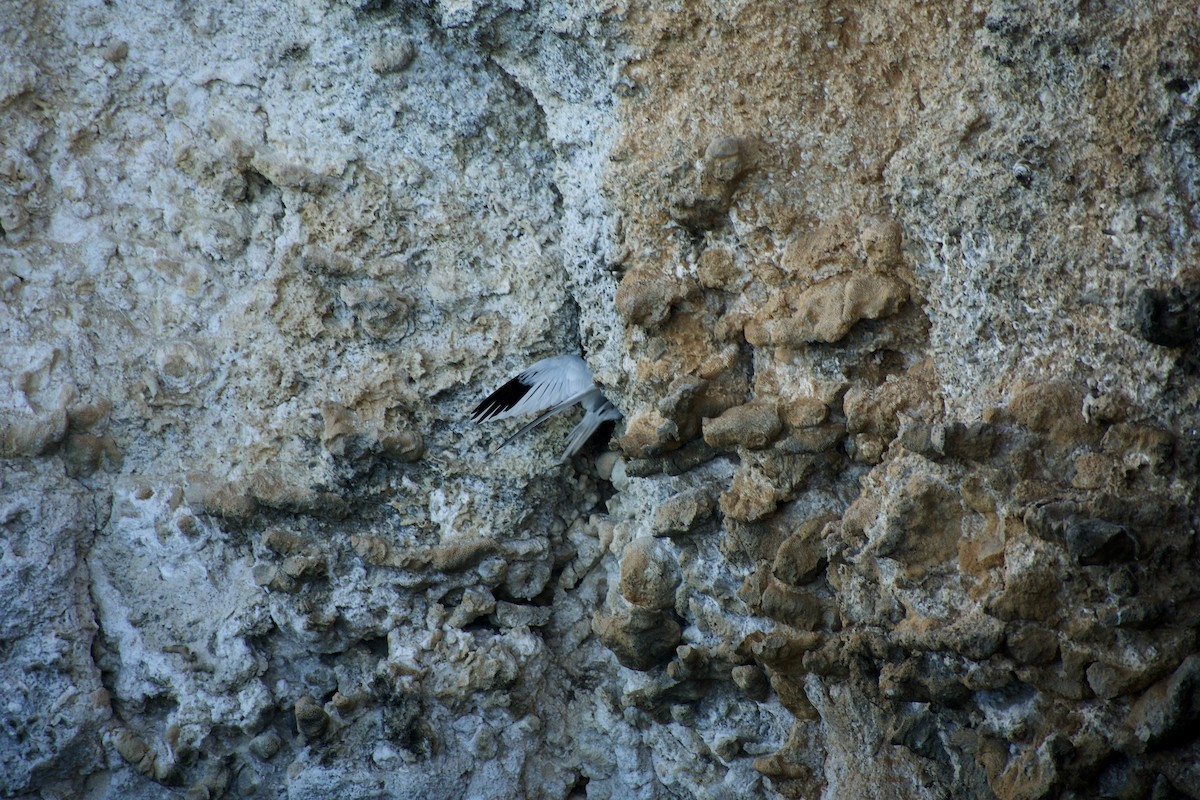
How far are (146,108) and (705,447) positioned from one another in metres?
1.09

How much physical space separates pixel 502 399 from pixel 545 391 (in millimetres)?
74

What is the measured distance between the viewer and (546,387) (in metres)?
1.74

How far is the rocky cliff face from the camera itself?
1352 mm

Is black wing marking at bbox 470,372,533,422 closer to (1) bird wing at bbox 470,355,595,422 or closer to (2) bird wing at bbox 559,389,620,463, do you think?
(1) bird wing at bbox 470,355,595,422

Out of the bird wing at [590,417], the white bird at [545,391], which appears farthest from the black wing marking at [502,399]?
the bird wing at [590,417]

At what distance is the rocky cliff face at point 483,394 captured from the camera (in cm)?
135

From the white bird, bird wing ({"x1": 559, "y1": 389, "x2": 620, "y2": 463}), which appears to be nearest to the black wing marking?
the white bird

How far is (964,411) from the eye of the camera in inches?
50.4

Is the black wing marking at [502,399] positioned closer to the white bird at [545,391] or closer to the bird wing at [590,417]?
the white bird at [545,391]

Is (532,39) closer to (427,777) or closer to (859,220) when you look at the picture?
(859,220)

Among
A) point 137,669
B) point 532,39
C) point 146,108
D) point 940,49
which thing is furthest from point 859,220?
point 137,669

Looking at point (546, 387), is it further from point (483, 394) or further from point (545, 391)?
point (483, 394)

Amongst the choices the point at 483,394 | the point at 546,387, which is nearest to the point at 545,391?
the point at 546,387

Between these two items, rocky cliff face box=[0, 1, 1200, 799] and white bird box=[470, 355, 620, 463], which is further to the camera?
white bird box=[470, 355, 620, 463]
